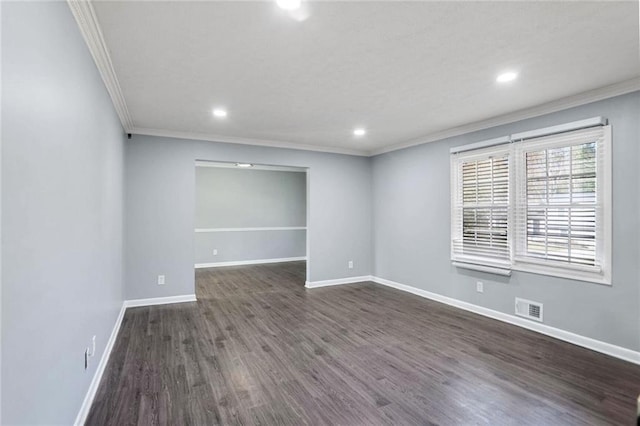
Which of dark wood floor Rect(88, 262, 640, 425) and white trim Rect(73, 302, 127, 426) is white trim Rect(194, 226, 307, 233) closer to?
dark wood floor Rect(88, 262, 640, 425)

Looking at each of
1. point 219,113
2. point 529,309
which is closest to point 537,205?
point 529,309

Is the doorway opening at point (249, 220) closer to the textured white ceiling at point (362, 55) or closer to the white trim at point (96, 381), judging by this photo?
the white trim at point (96, 381)

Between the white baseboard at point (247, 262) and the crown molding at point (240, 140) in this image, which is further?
the white baseboard at point (247, 262)

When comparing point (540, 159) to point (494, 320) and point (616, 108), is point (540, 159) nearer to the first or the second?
point (616, 108)

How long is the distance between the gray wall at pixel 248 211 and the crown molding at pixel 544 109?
4420 mm

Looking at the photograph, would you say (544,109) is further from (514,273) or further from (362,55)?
(362,55)

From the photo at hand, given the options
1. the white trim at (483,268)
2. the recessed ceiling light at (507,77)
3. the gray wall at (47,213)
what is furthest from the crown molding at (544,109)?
the gray wall at (47,213)

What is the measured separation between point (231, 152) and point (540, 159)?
4.23 meters

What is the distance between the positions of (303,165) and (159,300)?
314cm

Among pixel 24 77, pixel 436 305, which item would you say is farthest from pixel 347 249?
pixel 24 77

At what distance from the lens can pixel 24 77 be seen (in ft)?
3.95

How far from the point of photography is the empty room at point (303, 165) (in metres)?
1.58

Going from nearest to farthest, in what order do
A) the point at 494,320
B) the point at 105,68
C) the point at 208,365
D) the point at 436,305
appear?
the point at 105,68
the point at 208,365
the point at 494,320
the point at 436,305

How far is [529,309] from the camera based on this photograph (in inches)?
145
